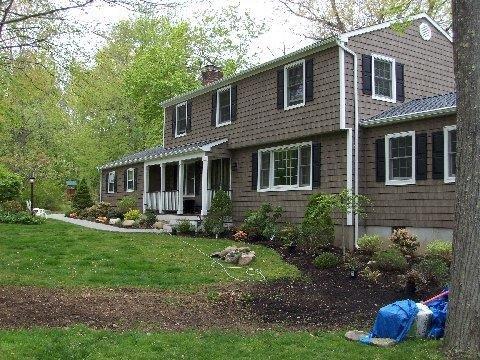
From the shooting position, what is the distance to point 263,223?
644 inches

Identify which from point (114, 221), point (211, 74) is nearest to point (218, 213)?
point (114, 221)

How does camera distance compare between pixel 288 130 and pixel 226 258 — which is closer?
pixel 226 258

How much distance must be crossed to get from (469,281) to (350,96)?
9530mm

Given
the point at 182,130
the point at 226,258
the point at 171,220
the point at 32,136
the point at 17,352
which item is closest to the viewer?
the point at 17,352

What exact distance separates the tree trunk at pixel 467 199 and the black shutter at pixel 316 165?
9.33 metres

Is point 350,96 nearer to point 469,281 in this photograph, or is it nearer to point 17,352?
point 469,281

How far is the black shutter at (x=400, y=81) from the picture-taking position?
15791mm

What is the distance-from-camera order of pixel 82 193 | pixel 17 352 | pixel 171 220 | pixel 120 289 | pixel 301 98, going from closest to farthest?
pixel 17 352 → pixel 120 289 → pixel 301 98 → pixel 171 220 → pixel 82 193

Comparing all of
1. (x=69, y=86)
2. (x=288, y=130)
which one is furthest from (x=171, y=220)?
(x=69, y=86)

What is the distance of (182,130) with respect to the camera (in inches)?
903

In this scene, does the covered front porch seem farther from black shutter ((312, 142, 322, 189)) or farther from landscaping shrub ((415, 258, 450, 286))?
landscaping shrub ((415, 258, 450, 286))

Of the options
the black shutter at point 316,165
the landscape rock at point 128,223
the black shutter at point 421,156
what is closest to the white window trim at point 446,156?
the black shutter at point 421,156

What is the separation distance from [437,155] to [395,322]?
7153 millimetres

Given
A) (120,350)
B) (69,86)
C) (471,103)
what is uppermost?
(69,86)
